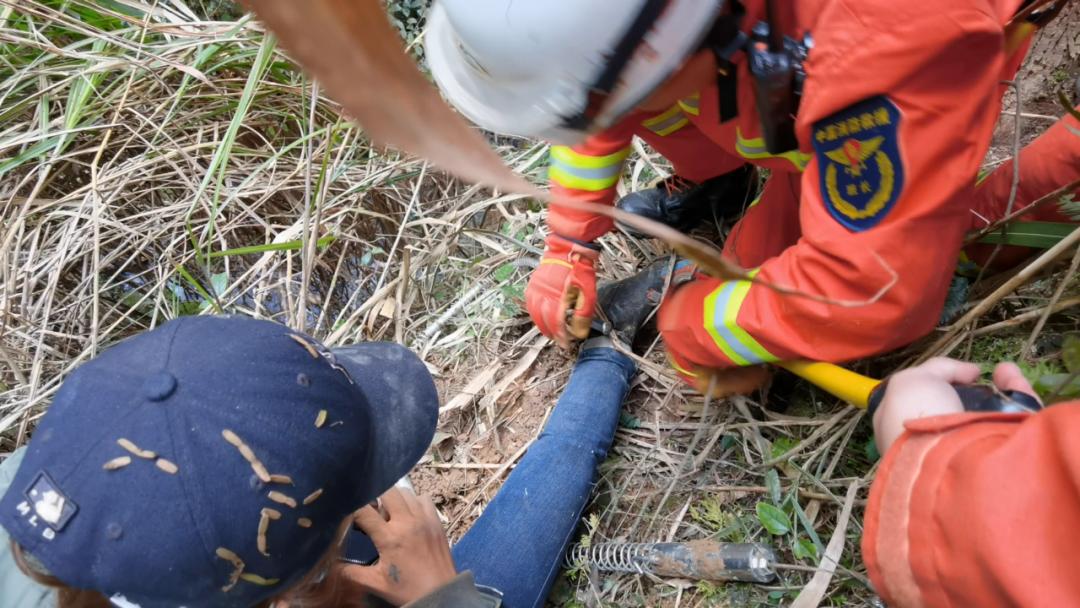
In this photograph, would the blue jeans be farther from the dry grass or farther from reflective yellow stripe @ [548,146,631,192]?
reflective yellow stripe @ [548,146,631,192]

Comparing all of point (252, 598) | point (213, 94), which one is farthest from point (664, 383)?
point (213, 94)

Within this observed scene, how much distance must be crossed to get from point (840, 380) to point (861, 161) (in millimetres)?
390

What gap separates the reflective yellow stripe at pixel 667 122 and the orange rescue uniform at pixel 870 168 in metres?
0.20

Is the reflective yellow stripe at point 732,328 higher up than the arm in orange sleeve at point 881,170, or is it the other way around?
the arm in orange sleeve at point 881,170

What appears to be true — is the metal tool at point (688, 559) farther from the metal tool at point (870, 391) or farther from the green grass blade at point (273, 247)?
the green grass blade at point (273, 247)

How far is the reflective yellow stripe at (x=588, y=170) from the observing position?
1680 mm

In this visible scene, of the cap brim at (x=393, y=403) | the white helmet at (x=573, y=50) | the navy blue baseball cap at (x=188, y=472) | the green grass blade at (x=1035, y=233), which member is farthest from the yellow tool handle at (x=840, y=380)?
the navy blue baseball cap at (x=188, y=472)

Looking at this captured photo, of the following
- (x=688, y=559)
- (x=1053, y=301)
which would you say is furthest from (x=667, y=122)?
(x=688, y=559)

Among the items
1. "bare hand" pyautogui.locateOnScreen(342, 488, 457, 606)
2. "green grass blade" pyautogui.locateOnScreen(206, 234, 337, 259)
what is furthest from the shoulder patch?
"green grass blade" pyautogui.locateOnScreen(206, 234, 337, 259)

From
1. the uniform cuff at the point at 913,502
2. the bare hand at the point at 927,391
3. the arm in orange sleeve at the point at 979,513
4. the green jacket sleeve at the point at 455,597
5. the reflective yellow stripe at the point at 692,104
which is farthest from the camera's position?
the reflective yellow stripe at the point at 692,104

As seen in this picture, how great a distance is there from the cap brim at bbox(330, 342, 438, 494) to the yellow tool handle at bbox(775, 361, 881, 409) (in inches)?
27.9

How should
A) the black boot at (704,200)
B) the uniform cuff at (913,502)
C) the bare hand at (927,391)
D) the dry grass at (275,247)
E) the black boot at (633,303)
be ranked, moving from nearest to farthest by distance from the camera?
the uniform cuff at (913,502), the bare hand at (927,391), the dry grass at (275,247), the black boot at (633,303), the black boot at (704,200)

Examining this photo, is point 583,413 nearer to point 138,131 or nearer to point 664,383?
point 664,383

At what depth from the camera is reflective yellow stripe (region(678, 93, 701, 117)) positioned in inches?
56.7
